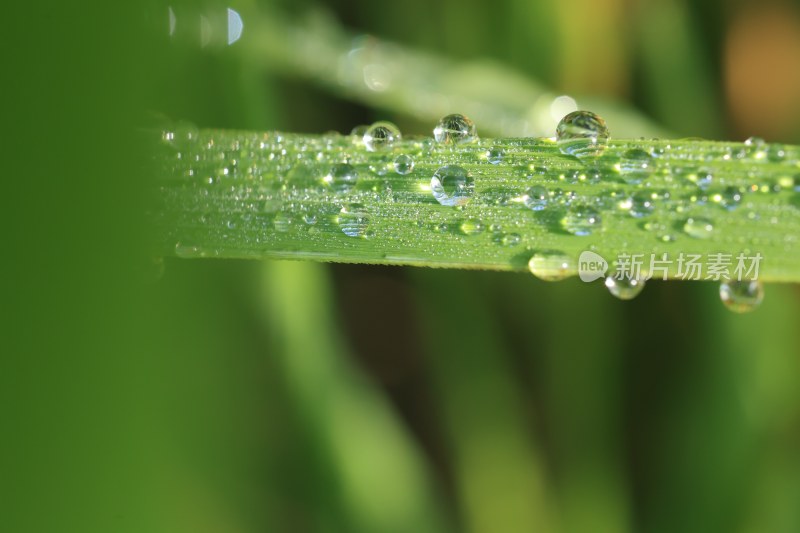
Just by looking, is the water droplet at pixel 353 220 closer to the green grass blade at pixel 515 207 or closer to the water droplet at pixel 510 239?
the green grass blade at pixel 515 207

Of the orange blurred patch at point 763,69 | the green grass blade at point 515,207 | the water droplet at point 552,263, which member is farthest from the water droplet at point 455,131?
the orange blurred patch at point 763,69

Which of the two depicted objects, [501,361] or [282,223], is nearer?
[282,223]

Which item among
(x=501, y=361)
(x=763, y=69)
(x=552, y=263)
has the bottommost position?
(x=552, y=263)

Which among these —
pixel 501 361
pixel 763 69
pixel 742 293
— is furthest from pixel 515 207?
pixel 763 69

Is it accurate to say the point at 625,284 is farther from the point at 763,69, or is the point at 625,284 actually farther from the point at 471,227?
the point at 763,69

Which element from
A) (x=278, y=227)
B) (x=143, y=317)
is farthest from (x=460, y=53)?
(x=143, y=317)
